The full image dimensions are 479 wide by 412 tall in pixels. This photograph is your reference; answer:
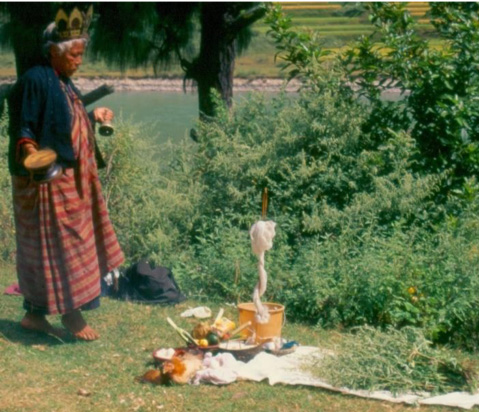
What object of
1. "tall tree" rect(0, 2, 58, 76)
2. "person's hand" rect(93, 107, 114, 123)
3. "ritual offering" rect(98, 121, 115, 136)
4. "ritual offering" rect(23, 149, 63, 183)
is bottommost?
"ritual offering" rect(23, 149, 63, 183)

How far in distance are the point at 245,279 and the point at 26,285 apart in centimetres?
195

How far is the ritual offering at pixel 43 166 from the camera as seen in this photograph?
201 inches

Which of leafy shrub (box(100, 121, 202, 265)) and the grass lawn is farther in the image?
leafy shrub (box(100, 121, 202, 265))

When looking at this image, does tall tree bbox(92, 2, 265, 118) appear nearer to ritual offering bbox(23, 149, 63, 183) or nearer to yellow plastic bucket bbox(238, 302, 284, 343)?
yellow plastic bucket bbox(238, 302, 284, 343)

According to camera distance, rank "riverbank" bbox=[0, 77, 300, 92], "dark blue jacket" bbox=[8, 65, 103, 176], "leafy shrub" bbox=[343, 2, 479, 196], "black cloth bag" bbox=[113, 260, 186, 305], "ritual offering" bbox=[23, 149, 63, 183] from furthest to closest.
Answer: "riverbank" bbox=[0, 77, 300, 92] < "leafy shrub" bbox=[343, 2, 479, 196] < "black cloth bag" bbox=[113, 260, 186, 305] < "dark blue jacket" bbox=[8, 65, 103, 176] < "ritual offering" bbox=[23, 149, 63, 183]

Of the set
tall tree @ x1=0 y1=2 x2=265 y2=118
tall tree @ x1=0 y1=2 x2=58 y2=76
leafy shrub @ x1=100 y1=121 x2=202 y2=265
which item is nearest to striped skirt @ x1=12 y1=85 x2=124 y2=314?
leafy shrub @ x1=100 y1=121 x2=202 y2=265

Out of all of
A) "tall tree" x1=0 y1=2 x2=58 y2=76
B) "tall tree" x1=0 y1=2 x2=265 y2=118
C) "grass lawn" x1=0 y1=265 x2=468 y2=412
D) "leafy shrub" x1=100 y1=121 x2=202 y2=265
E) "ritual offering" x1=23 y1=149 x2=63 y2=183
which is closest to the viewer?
"grass lawn" x1=0 y1=265 x2=468 y2=412

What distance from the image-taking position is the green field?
8922 millimetres

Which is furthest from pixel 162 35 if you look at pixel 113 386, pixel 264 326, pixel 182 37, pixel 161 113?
pixel 161 113

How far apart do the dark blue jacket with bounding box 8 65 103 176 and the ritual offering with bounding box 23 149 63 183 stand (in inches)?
4.1

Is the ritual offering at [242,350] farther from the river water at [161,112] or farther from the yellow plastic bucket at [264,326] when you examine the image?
the river water at [161,112]

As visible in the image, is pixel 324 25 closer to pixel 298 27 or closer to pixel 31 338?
pixel 298 27

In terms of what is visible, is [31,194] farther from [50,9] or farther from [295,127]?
[50,9]

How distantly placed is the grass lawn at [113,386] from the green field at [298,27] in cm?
392
